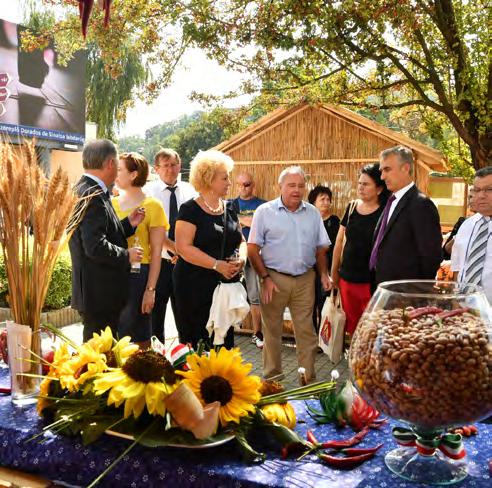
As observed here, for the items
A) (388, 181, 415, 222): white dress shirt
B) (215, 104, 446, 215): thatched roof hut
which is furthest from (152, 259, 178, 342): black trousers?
(215, 104, 446, 215): thatched roof hut

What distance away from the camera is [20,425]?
153cm

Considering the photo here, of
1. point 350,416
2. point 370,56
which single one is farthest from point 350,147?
point 350,416

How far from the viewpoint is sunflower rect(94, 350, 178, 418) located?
131 centimetres

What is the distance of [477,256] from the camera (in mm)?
3207

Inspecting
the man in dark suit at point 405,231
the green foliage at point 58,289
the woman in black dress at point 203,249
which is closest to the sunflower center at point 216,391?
the woman in black dress at point 203,249

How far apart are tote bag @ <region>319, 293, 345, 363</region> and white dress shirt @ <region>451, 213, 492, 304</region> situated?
1074 millimetres

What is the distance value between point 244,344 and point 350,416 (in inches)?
185

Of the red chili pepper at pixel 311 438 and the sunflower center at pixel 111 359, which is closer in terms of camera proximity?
the red chili pepper at pixel 311 438

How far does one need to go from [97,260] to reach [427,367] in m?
2.28

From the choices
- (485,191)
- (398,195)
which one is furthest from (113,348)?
(398,195)

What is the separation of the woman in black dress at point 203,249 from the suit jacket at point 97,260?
0.58 m

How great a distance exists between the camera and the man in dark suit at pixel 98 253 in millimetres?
3068

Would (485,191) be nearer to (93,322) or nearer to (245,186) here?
(93,322)

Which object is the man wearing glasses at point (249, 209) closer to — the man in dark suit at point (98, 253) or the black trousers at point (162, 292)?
the black trousers at point (162, 292)
